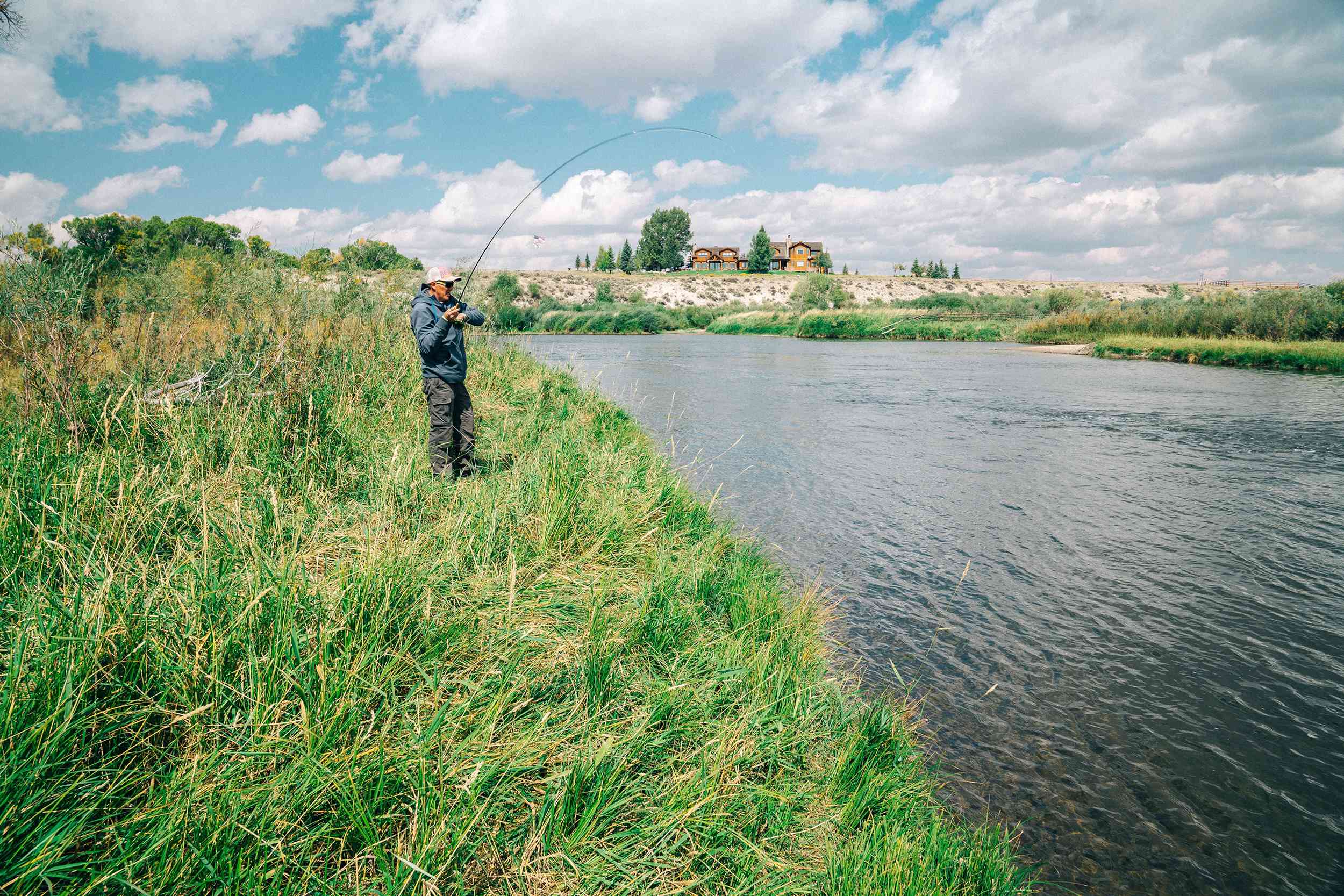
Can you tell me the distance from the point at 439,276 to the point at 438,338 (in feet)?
2.39

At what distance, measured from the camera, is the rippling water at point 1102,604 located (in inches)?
139

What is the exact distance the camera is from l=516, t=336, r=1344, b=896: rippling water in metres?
3.53

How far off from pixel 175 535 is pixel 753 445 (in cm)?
974

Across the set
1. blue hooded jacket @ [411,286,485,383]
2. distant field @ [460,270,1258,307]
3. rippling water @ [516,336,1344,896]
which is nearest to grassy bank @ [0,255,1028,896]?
rippling water @ [516,336,1344,896]

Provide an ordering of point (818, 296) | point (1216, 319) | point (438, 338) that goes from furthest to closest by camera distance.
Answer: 1. point (818, 296)
2. point (1216, 319)
3. point (438, 338)

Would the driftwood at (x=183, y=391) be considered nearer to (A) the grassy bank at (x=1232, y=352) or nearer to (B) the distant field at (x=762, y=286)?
(A) the grassy bank at (x=1232, y=352)

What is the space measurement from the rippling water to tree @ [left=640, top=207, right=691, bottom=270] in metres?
100.0

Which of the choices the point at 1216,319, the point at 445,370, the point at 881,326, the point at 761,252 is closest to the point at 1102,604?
the point at 445,370

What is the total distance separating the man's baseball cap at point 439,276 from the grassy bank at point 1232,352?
1255 inches

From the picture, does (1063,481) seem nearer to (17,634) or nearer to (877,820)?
(877,820)

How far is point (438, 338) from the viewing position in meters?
6.30

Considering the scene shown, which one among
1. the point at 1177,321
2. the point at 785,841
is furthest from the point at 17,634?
the point at 1177,321

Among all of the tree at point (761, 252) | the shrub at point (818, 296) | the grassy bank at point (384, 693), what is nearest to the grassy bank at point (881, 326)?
the shrub at point (818, 296)

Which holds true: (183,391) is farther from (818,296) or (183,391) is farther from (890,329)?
(818,296)
